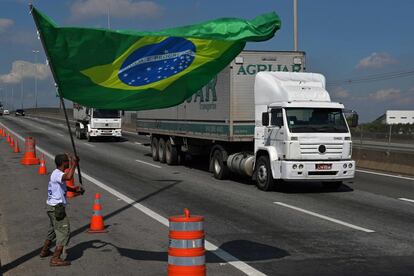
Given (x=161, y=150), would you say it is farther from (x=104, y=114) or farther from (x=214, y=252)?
(x=214, y=252)

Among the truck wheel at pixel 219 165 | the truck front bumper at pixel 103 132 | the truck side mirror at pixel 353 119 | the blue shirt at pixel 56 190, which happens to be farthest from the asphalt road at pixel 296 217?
the truck front bumper at pixel 103 132

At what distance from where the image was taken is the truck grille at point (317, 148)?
14.9 m

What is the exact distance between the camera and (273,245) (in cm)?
900

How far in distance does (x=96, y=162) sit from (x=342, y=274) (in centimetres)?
1838

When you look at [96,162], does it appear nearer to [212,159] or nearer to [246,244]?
[212,159]

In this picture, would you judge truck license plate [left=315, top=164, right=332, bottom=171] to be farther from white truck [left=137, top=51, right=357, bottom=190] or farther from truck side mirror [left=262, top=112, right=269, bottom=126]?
truck side mirror [left=262, top=112, right=269, bottom=126]

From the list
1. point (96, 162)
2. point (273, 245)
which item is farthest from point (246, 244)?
point (96, 162)

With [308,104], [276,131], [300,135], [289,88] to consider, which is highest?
[289,88]

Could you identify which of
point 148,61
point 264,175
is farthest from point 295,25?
point 148,61

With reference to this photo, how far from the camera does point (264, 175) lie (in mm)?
15797

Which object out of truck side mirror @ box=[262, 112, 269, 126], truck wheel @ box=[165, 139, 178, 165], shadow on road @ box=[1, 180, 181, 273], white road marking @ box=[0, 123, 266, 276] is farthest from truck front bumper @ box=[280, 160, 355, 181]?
truck wheel @ box=[165, 139, 178, 165]

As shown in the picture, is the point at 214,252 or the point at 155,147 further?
the point at 155,147

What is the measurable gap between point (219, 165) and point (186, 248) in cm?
1260

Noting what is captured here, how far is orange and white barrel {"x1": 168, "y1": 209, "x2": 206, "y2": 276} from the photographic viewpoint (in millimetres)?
5898
